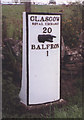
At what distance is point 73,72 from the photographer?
4.78 meters

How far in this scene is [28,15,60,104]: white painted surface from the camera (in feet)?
13.9

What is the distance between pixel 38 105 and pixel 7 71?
659mm

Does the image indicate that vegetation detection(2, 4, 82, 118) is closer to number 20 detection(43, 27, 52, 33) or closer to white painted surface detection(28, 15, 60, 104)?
white painted surface detection(28, 15, 60, 104)

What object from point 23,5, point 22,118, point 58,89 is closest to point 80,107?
point 58,89

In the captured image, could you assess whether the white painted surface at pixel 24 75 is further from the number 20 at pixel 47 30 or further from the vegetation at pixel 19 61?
the number 20 at pixel 47 30

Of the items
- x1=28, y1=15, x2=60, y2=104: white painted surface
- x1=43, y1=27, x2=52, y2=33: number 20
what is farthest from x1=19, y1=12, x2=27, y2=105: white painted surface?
x1=43, y1=27, x2=52, y2=33: number 20

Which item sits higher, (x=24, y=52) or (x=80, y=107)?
(x=24, y=52)

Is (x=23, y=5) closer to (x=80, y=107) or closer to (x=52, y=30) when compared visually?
(x=52, y=30)

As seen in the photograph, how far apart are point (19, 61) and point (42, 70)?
13.8 inches

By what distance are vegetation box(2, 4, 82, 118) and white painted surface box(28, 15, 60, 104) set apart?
0.19 meters

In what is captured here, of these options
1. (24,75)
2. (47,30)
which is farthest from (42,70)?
(47,30)

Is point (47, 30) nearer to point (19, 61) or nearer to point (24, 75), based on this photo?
point (19, 61)

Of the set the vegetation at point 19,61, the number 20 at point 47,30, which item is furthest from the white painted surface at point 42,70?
the vegetation at point 19,61

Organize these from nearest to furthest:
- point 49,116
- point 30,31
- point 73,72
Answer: point 30,31 → point 49,116 → point 73,72
